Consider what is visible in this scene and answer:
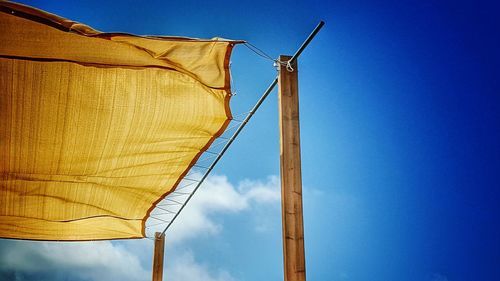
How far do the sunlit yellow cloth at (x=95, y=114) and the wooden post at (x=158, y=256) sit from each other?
51.1 inches

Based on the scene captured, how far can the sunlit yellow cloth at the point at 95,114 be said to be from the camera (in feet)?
8.13

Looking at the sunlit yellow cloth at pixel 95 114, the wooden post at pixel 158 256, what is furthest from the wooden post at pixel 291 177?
the wooden post at pixel 158 256

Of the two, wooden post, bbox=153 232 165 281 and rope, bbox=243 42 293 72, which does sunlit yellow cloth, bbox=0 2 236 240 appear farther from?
wooden post, bbox=153 232 165 281

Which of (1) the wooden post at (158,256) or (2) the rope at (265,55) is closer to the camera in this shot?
(2) the rope at (265,55)

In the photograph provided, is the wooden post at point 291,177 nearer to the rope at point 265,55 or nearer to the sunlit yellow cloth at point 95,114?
the rope at point 265,55

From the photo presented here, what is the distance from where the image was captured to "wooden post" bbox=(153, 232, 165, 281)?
19.5ft

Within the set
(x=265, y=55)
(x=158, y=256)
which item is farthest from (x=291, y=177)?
(x=158, y=256)

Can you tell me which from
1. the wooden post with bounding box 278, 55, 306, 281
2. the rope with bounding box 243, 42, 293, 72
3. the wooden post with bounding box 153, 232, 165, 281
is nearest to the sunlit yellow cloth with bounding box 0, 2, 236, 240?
the rope with bounding box 243, 42, 293, 72

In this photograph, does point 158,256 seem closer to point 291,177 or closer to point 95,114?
point 95,114

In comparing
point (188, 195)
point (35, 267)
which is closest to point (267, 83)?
point (188, 195)

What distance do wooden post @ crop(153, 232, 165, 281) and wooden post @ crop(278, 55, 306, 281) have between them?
410cm

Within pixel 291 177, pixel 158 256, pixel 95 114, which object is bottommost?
pixel 291 177

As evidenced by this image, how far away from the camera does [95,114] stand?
3.13 meters

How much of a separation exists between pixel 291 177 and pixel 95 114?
167 cm
